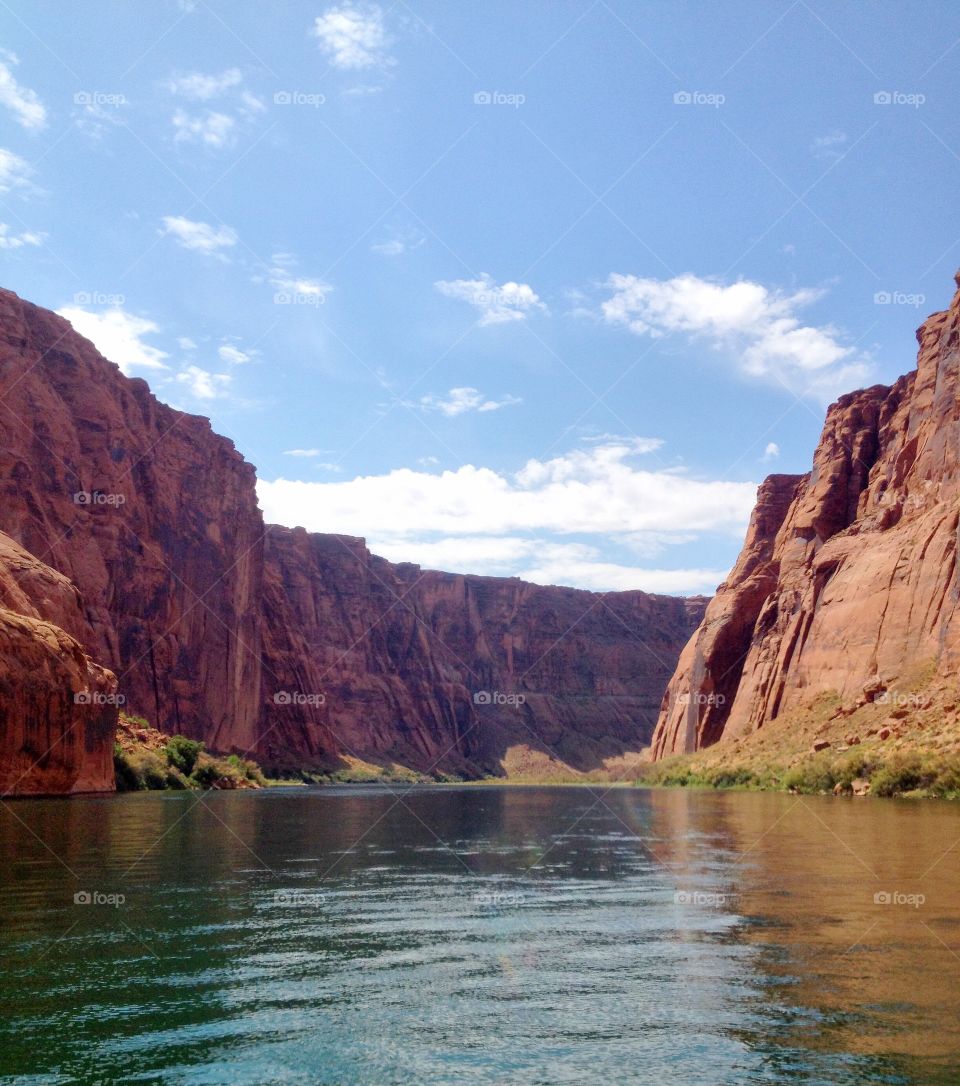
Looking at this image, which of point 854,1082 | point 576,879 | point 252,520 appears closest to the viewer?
point 854,1082

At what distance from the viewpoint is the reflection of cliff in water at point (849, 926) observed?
8789 mm

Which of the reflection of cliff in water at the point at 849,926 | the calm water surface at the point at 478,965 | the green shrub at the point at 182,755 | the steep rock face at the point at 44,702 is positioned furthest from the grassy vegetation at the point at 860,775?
the green shrub at the point at 182,755

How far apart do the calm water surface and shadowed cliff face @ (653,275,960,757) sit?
1696 inches

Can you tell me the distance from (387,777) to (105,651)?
203 ft

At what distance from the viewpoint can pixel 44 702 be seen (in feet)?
145

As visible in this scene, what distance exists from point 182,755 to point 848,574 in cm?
5146

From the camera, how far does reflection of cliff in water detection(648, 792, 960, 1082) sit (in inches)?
346

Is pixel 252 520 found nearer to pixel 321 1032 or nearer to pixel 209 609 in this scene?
pixel 209 609

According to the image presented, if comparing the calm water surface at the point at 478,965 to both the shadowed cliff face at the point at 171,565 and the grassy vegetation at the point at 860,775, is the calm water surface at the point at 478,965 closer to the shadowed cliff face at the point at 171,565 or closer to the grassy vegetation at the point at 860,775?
the grassy vegetation at the point at 860,775

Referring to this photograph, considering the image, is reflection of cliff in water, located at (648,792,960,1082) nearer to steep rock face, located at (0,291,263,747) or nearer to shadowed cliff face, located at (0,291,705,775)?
shadowed cliff face, located at (0,291,705,775)

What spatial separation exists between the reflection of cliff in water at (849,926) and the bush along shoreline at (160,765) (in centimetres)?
3597

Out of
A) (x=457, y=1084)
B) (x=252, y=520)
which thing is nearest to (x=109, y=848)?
(x=457, y=1084)

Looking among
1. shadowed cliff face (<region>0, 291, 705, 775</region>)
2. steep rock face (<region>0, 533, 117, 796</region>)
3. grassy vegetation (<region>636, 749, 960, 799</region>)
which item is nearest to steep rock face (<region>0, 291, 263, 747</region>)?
shadowed cliff face (<region>0, 291, 705, 775</region>)

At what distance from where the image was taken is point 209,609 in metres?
110
